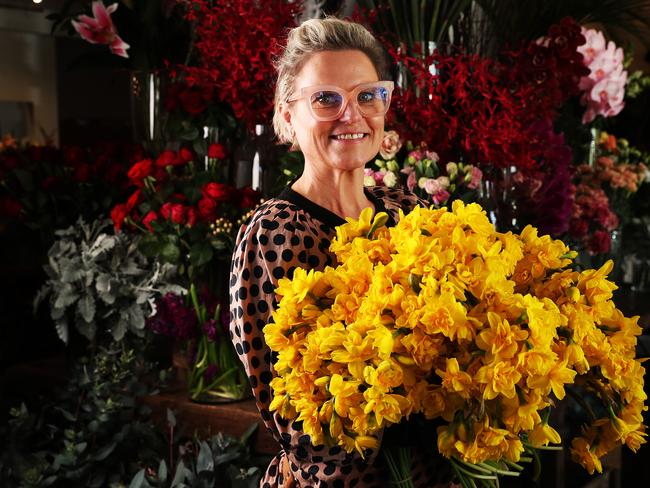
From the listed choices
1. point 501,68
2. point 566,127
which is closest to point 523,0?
point 501,68

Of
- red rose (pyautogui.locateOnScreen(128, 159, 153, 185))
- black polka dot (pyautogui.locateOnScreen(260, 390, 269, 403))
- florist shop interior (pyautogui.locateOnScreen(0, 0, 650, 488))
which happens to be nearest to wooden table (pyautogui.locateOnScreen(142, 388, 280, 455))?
florist shop interior (pyautogui.locateOnScreen(0, 0, 650, 488))

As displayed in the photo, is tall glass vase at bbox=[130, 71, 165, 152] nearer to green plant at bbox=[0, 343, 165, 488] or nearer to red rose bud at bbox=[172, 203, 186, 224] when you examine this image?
red rose bud at bbox=[172, 203, 186, 224]

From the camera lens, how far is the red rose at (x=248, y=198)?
7.35ft

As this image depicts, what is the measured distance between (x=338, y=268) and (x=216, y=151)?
126 centimetres

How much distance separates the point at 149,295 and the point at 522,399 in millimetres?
1514

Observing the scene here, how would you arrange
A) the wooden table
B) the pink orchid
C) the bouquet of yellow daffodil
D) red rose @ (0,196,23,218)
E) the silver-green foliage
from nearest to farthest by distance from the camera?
the bouquet of yellow daffodil → the wooden table → the silver-green foliage → the pink orchid → red rose @ (0,196,23,218)

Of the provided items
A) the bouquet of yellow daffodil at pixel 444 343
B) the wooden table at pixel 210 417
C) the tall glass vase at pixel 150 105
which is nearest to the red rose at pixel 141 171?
the tall glass vase at pixel 150 105

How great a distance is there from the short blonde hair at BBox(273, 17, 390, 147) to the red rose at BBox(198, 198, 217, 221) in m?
0.82

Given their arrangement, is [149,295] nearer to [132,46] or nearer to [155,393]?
[155,393]

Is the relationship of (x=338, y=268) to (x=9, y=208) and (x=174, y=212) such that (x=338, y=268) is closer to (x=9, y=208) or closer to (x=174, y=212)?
(x=174, y=212)

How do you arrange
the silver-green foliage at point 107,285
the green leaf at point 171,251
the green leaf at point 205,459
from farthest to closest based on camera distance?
the silver-green foliage at point 107,285 → the green leaf at point 171,251 → the green leaf at point 205,459

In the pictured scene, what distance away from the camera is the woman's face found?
1356mm

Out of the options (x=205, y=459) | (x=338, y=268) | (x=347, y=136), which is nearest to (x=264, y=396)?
(x=338, y=268)

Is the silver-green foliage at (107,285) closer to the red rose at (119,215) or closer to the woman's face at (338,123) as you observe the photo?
the red rose at (119,215)
